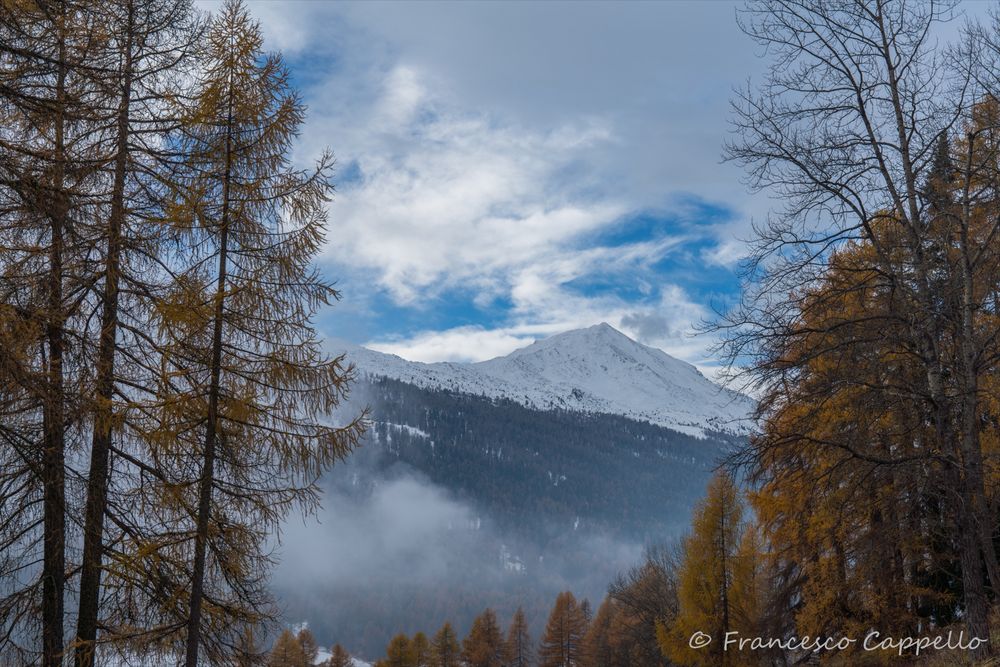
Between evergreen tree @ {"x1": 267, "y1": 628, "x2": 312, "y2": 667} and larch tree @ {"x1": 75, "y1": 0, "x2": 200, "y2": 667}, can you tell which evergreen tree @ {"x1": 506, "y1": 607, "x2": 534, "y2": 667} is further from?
larch tree @ {"x1": 75, "y1": 0, "x2": 200, "y2": 667}

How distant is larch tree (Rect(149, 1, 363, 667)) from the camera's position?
25.8 ft

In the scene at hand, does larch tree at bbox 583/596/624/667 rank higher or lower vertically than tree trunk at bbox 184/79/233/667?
lower

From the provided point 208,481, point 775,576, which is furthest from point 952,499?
point 775,576

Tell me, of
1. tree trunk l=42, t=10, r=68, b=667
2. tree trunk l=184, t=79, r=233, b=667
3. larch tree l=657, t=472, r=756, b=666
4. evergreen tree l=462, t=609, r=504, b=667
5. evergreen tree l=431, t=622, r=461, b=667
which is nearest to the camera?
tree trunk l=42, t=10, r=68, b=667

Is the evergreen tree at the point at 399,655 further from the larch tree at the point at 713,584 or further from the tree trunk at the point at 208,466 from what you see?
the tree trunk at the point at 208,466

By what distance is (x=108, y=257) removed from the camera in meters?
7.72

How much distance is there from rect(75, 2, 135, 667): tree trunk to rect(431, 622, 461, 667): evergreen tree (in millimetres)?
42949

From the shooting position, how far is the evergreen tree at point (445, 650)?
150ft

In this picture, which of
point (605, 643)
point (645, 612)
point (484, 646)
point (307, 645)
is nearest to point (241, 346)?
point (645, 612)

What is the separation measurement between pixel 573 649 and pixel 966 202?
4746cm

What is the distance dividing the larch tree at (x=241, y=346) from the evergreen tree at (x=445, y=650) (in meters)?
42.4

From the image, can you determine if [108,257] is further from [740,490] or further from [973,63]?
[740,490]

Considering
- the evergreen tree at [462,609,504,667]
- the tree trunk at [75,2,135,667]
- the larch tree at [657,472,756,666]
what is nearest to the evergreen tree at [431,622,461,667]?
the evergreen tree at [462,609,504,667]

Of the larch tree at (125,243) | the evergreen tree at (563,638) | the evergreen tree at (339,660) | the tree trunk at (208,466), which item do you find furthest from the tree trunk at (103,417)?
the evergreen tree at (339,660)
